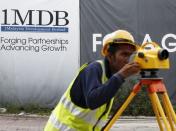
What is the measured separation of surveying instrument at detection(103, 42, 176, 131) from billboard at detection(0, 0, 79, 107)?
8.83m

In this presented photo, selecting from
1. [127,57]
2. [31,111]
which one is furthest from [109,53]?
[31,111]

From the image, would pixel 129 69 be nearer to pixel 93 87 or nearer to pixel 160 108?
pixel 93 87

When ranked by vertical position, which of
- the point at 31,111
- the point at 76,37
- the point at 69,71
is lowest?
the point at 31,111

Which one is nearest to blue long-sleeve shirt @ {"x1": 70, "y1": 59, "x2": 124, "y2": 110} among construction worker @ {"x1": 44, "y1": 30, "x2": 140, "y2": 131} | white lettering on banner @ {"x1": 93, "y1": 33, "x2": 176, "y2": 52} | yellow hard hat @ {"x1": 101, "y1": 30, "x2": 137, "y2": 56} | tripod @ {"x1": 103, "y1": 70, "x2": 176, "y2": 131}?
construction worker @ {"x1": 44, "y1": 30, "x2": 140, "y2": 131}

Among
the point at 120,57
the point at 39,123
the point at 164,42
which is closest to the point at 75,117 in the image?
the point at 120,57

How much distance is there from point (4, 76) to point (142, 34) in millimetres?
3276

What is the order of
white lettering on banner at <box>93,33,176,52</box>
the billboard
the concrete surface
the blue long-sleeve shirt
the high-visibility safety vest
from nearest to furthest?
the blue long-sleeve shirt → the high-visibility safety vest → the concrete surface → the billboard → white lettering on banner at <box>93,33,176,52</box>

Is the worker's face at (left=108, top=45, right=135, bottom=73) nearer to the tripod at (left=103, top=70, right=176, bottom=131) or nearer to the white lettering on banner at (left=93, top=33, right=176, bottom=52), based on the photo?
the tripod at (left=103, top=70, right=176, bottom=131)

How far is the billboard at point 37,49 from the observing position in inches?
484

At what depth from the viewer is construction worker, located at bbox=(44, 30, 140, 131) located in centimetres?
301

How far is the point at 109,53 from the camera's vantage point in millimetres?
3225

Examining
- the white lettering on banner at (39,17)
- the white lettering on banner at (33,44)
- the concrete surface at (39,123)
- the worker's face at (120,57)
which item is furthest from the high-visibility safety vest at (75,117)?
the white lettering on banner at (39,17)

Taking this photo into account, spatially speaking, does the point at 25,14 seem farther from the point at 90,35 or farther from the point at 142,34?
the point at 142,34

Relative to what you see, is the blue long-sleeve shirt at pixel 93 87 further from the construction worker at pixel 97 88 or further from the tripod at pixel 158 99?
the tripod at pixel 158 99
